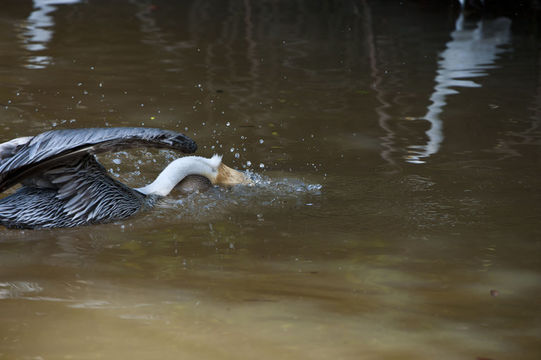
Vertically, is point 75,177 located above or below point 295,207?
above

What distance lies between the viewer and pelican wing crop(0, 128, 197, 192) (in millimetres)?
4457

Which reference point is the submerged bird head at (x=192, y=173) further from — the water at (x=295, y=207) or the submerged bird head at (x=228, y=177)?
the water at (x=295, y=207)

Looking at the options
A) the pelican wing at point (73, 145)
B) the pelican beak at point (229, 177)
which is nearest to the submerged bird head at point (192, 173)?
the pelican beak at point (229, 177)

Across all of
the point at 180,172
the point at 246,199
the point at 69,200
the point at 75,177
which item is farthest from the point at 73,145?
the point at 246,199

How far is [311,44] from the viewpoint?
36.9 ft

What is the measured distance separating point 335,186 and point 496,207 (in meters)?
1.11

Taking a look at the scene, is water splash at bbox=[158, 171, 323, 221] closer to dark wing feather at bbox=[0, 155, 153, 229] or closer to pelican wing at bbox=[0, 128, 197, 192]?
dark wing feather at bbox=[0, 155, 153, 229]

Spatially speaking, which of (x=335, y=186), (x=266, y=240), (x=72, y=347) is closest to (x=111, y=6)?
(x=335, y=186)

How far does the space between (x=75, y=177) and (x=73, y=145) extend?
0.61 meters

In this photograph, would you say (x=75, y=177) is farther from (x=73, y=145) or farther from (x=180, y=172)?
(x=180, y=172)

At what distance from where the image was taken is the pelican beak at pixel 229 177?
5.79m

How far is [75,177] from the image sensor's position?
198 inches

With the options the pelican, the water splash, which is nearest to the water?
the water splash

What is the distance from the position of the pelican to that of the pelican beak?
0.34 ft
